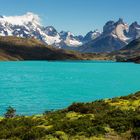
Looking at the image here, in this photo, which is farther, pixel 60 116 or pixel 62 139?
pixel 60 116

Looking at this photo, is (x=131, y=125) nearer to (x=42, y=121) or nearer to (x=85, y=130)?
(x=85, y=130)

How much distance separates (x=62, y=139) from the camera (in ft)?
80.2

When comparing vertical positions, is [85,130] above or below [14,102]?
above

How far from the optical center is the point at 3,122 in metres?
33.3

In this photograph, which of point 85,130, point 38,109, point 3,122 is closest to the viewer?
point 85,130

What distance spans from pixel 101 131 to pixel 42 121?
7.72 m

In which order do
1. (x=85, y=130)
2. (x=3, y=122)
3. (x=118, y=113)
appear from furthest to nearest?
(x=3, y=122), (x=118, y=113), (x=85, y=130)

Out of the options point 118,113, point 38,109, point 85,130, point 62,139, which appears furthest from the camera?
point 38,109

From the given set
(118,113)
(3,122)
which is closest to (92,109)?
(118,113)

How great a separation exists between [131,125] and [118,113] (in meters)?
4.08

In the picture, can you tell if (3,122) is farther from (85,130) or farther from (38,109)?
(38,109)

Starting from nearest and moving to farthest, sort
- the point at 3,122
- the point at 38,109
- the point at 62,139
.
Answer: the point at 62,139, the point at 3,122, the point at 38,109

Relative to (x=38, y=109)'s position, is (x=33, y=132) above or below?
above

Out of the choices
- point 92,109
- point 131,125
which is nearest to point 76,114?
point 92,109
